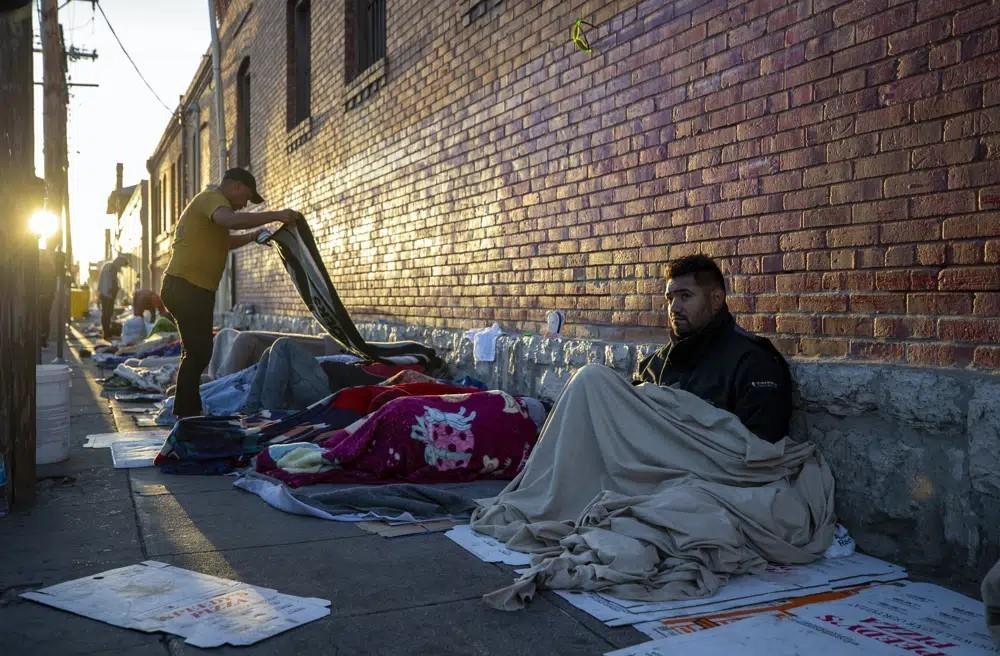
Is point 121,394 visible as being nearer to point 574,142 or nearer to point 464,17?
point 464,17

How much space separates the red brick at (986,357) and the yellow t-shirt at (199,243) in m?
5.07

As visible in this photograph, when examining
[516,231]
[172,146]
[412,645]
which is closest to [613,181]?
[516,231]

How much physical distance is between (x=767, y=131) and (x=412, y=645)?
275cm

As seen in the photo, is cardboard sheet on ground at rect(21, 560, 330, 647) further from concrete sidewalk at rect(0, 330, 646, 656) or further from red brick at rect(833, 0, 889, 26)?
red brick at rect(833, 0, 889, 26)

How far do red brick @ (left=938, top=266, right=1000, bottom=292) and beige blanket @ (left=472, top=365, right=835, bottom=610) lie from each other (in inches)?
35.1

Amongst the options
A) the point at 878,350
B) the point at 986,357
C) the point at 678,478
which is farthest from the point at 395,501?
the point at 986,357

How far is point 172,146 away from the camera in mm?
26703

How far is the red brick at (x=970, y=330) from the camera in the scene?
117 inches

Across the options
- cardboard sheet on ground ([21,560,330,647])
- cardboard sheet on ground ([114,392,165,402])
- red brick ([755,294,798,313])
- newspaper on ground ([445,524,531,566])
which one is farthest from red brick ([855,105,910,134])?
cardboard sheet on ground ([114,392,165,402])

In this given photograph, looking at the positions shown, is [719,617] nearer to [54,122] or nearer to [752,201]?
[752,201]

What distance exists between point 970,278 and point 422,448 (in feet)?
A: 9.39

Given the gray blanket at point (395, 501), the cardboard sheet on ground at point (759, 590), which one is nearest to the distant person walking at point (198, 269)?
the gray blanket at point (395, 501)

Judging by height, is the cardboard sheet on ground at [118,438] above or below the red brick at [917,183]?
below

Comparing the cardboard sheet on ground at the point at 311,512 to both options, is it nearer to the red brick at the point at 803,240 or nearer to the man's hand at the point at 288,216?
the red brick at the point at 803,240
